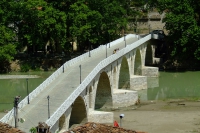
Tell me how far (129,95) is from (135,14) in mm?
36022

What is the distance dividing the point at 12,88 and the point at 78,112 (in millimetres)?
20943

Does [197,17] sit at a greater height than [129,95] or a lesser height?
greater

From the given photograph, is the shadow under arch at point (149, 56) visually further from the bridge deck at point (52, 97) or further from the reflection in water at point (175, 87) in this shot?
the bridge deck at point (52, 97)

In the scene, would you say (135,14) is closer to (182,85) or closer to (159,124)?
(182,85)

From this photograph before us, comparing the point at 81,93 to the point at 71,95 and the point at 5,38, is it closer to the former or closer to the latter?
the point at 71,95

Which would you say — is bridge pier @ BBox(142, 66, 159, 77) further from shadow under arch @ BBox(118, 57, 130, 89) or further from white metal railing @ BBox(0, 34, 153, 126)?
white metal railing @ BBox(0, 34, 153, 126)

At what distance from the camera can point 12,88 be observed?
5484cm

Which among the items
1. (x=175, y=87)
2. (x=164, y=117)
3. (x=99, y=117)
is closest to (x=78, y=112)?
(x=99, y=117)

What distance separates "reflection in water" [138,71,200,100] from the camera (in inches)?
2060

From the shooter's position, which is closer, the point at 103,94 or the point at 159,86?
the point at 103,94

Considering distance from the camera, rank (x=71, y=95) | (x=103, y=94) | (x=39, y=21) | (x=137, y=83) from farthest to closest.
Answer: (x=39, y=21)
(x=137, y=83)
(x=103, y=94)
(x=71, y=95)

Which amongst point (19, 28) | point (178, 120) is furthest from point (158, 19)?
point (178, 120)

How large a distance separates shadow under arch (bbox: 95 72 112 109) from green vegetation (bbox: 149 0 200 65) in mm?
21863

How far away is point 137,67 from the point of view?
66.9 meters
